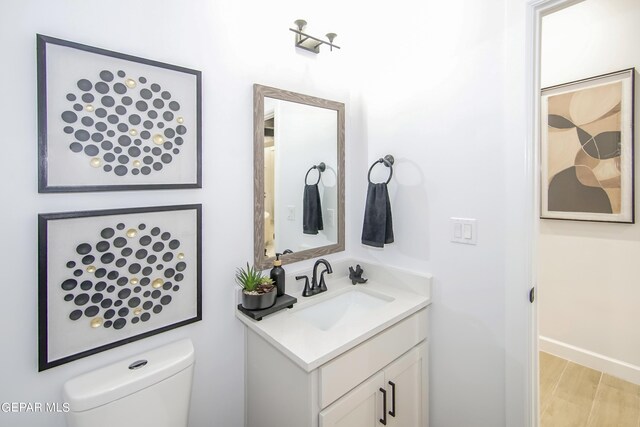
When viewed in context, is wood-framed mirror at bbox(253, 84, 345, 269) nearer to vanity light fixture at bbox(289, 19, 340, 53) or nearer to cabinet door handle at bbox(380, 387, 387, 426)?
vanity light fixture at bbox(289, 19, 340, 53)

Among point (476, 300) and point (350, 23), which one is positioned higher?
point (350, 23)

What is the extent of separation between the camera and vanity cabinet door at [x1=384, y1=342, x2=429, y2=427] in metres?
1.32

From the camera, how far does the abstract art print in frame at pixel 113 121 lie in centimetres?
94

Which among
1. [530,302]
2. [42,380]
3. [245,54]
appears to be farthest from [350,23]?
[42,380]

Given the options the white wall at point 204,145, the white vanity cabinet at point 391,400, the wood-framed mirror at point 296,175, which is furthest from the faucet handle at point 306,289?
the white vanity cabinet at point 391,400

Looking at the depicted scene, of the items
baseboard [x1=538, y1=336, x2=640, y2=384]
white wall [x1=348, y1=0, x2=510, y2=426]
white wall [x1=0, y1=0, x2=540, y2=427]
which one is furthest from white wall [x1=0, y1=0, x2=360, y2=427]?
baseboard [x1=538, y1=336, x2=640, y2=384]

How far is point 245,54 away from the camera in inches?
54.8

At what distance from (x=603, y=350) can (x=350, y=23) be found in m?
2.89

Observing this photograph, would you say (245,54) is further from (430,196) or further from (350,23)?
(430,196)

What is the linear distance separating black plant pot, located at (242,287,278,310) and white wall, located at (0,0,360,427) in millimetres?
112

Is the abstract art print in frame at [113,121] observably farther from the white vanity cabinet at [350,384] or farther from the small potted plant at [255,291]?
the white vanity cabinet at [350,384]

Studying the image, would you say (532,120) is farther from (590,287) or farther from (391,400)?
(590,287)

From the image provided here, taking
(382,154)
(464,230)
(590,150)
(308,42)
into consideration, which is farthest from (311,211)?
(590,150)

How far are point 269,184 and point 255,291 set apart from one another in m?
0.52
